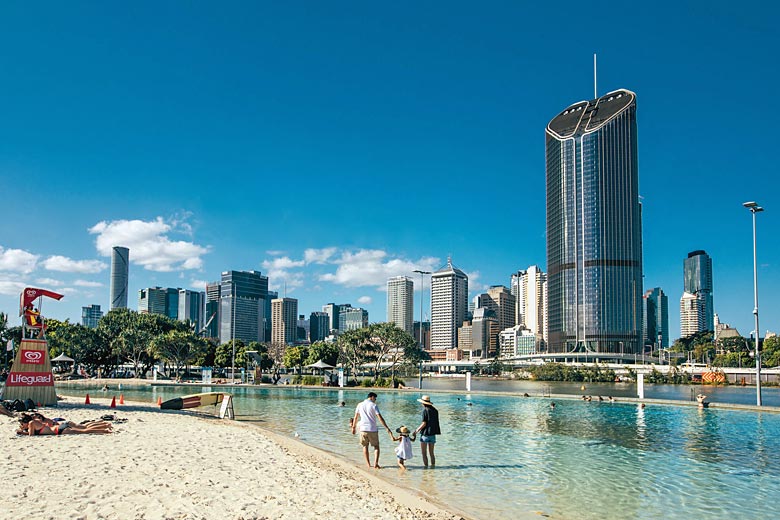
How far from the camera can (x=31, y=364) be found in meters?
26.6

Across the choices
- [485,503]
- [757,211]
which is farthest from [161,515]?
[757,211]

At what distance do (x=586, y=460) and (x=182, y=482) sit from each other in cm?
1151

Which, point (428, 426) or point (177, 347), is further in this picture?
point (177, 347)

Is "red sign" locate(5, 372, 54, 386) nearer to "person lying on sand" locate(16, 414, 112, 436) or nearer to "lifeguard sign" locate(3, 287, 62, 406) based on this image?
"lifeguard sign" locate(3, 287, 62, 406)

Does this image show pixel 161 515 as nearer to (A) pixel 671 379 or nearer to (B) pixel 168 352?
(B) pixel 168 352

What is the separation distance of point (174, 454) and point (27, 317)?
15.8 metres

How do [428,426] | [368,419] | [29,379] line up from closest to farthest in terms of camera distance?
1. [368,419]
2. [428,426]
3. [29,379]

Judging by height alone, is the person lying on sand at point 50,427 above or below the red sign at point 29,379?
below

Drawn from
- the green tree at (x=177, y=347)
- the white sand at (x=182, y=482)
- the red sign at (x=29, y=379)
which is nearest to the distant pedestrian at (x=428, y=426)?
the white sand at (x=182, y=482)

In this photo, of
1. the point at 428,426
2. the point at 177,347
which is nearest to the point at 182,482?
the point at 428,426

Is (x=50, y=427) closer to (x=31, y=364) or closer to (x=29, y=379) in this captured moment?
(x=31, y=364)

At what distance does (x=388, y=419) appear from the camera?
1156 inches

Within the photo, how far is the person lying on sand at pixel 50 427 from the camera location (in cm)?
1761

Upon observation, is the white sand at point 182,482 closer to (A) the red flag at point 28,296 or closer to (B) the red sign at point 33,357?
(B) the red sign at point 33,357
